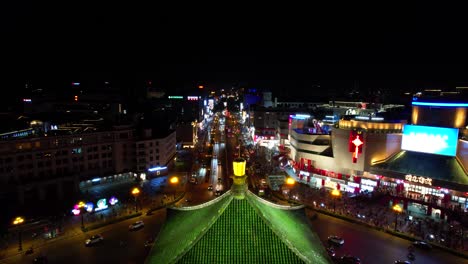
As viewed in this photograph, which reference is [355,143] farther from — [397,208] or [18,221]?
[18,221]

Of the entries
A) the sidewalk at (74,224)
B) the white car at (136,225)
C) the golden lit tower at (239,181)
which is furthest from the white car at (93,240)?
the golden lit tower at (239,181)

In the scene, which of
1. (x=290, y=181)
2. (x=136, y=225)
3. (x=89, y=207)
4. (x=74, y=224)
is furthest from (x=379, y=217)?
(x=74, y=224)

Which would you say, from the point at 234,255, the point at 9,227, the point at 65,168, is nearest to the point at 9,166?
the point at 65,168

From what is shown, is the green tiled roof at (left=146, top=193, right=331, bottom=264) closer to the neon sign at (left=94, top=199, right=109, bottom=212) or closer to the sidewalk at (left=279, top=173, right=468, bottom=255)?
the sidewalk at (left=279, top=173, right=468, bottom=255)

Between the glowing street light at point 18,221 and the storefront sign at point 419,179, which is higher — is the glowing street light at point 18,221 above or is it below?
below

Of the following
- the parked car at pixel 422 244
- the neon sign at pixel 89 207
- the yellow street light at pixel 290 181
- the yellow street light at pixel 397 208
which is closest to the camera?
the parked car at pixel 422 244

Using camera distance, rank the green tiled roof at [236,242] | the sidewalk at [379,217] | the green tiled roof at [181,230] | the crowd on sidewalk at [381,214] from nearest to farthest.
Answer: the green tiled roof at [236,242] < the green tiled roof at [181,230] < the sidewalk at [379,217] < the crowd on sidewalk at [381,214]

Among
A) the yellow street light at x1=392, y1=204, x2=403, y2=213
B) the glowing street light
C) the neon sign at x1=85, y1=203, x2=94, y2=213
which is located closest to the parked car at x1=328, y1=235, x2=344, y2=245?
the yellow street light at x1=392, y1=204, x2=403, y2=213

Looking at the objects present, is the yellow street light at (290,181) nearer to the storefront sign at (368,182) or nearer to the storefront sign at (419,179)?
the storefront sign at (368,182)
